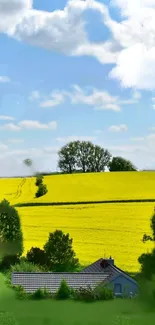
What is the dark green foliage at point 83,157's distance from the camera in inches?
2719

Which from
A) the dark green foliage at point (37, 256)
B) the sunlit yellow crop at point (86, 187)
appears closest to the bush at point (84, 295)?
the dark green foliage at point (37, 256)

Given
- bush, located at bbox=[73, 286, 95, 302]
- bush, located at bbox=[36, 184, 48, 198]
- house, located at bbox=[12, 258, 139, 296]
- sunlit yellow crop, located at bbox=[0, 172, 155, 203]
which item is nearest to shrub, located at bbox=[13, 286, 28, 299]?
house, located at bbox=[12, 258, 139, 296]

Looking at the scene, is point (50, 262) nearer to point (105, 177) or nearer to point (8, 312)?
point (8, 312)

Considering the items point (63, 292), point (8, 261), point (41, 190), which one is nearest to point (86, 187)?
point (41, 190)

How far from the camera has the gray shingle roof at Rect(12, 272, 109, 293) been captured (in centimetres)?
1675

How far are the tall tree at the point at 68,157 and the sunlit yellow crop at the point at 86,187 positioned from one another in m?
6.60

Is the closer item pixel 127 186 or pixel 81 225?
pixel 81 225

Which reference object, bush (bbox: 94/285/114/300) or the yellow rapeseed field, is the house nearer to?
bush (bbox: 94/285/114/300)

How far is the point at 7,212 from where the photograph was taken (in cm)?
2734

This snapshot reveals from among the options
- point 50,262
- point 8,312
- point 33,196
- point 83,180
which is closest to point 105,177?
point 83,180

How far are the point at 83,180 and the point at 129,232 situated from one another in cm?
2441

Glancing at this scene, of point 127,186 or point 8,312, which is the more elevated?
point 127,186

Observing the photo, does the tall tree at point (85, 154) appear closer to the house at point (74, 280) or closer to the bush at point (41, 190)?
the bush at point (41, 190)

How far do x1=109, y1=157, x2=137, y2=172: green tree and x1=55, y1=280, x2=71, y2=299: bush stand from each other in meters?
57.2
